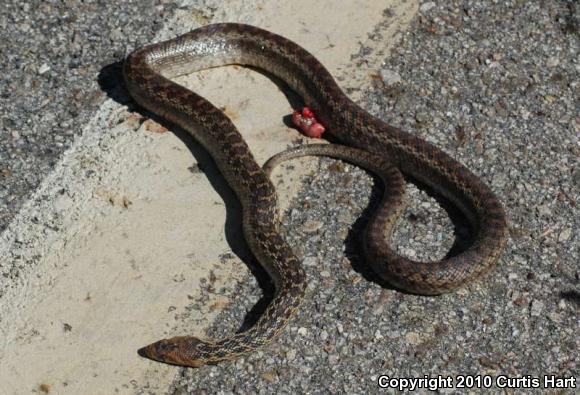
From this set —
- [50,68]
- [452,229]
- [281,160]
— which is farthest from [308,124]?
[50,68]

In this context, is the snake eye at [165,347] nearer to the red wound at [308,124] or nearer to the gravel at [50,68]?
the gravel at [50,68]

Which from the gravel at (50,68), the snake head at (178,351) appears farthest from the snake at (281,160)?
the gravel at (50,68)

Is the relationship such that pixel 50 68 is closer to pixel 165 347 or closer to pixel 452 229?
pixel 165 347

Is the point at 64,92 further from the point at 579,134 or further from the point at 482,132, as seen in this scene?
the point at 579,134

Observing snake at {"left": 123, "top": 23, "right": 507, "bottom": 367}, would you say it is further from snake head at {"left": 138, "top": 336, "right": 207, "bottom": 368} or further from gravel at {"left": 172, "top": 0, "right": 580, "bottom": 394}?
gravel at {"left": 172, "top": 0, "right": 580, "bottom": 394}

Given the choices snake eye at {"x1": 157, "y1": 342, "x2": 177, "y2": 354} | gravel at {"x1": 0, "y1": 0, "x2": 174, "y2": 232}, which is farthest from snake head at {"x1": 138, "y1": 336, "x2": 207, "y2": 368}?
gravel at {"x1": 0, "y1": 0, "x2": 174, "y2": 232}


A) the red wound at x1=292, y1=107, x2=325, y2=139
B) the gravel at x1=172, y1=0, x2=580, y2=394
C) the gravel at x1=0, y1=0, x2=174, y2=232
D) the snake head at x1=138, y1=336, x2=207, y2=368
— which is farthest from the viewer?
the red wound at x1=292, y1=107, x2=325, y2=139

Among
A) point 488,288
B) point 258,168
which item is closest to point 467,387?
point 488,288

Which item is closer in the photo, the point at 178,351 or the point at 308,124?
the point at 178,351
